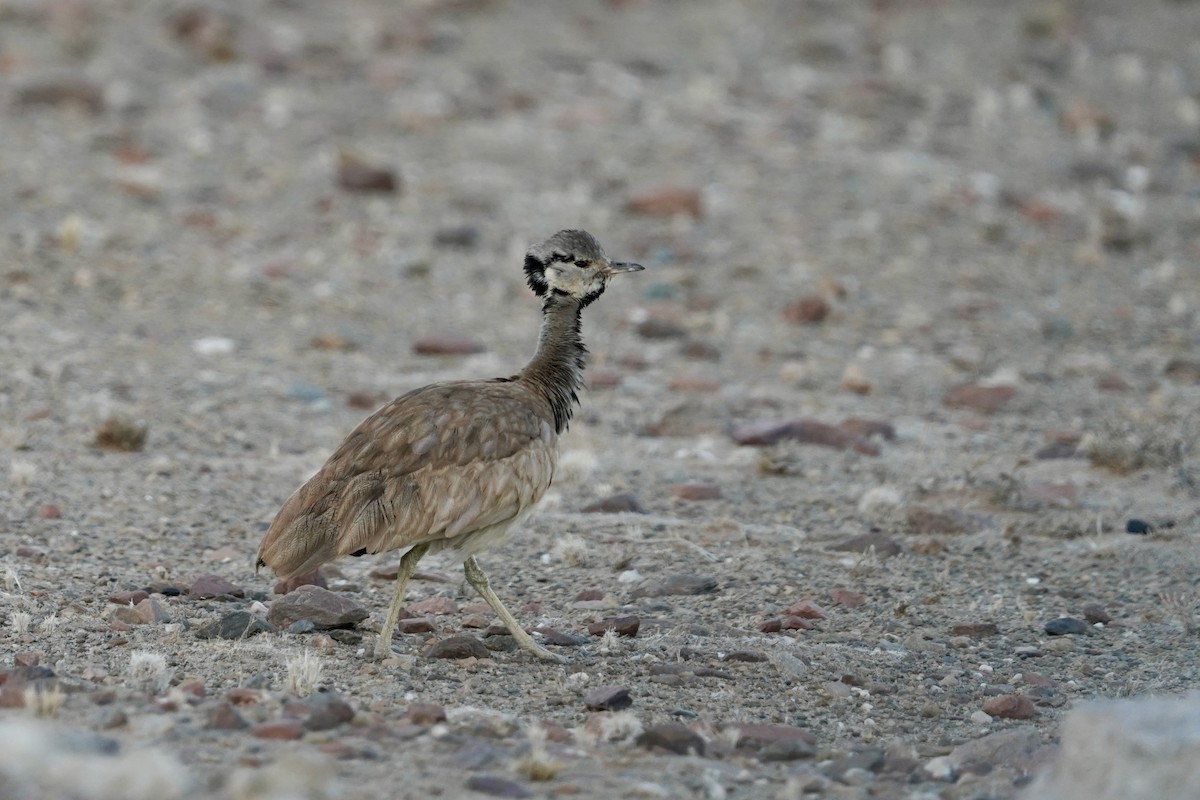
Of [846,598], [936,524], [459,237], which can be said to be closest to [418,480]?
[846,598]

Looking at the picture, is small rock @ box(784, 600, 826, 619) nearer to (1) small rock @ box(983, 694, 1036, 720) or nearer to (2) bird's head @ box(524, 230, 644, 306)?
(1) small rock @ box(983, 694, 1036, 720)

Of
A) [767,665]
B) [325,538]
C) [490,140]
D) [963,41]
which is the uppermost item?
[963,41]

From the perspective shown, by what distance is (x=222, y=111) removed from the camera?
666 inches

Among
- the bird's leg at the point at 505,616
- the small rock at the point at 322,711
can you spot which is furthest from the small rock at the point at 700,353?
the small rock at the point at 322,711

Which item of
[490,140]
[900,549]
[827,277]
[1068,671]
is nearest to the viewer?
[1068,671]

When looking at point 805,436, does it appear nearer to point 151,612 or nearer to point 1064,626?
point 1064,626

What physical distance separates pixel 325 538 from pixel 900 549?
314cm

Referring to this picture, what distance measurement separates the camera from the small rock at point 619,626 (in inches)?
279

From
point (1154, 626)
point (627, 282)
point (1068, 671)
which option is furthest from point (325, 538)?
point (627, 282)

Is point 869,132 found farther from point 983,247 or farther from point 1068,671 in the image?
point 1068,671

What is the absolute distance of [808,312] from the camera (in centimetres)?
1322

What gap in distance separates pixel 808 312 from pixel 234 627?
7322 millimetres

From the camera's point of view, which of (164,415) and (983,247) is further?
(983,247)

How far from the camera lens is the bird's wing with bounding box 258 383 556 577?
6449 mm
